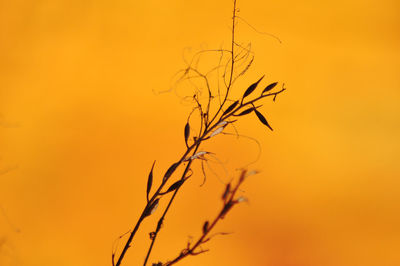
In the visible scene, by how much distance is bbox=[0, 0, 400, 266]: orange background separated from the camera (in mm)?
899

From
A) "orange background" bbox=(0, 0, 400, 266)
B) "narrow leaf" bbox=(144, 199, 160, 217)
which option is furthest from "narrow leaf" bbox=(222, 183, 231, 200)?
"orange background" bbox=(0, 0, 400, 266)

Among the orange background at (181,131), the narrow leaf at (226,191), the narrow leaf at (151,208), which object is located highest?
the orange background at (181,131)

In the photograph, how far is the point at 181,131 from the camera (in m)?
0.97

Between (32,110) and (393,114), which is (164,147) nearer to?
(32,110)

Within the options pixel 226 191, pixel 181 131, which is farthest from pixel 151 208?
pixel 181 131

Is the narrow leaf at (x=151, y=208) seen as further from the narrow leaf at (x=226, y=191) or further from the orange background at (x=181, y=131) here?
the orange background at (x=181, y=131)

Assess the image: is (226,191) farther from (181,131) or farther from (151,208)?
(181,131)

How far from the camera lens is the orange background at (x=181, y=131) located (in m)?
0.90

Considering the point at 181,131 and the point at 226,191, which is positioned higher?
the point at 181,131

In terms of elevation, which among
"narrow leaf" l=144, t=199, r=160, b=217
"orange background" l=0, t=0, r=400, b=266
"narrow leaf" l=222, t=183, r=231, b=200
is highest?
"orange background" l=0, t=0, r=400, b=266

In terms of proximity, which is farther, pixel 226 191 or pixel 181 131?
pixel 181 131

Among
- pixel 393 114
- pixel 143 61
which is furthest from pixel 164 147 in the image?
pixel 393 114

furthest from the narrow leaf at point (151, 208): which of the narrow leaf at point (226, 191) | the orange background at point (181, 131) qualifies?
the orange background at point (181, 131)

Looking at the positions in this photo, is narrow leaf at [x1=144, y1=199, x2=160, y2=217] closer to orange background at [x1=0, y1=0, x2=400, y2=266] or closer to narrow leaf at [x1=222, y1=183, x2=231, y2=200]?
narrow leaf at [x1=222, y1=183, x2=231, y2=200]
